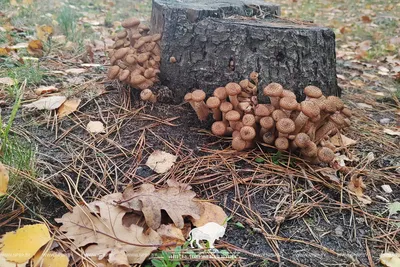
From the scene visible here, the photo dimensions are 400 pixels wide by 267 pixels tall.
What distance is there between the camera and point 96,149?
223 centimetres

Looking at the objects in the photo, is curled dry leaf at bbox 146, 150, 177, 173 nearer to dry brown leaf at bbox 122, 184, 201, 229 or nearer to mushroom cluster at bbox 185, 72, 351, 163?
dry brown leaf at bbox 122, 184, 201, 229

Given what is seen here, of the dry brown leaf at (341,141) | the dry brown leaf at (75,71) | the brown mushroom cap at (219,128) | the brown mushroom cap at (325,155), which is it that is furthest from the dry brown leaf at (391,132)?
the dry brown leaf at (75,71)

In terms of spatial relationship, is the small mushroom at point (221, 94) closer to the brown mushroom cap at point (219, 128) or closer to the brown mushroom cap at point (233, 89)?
the brown mushroom cap at point (233, 89)

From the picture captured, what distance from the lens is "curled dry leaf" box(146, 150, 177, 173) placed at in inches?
83.9

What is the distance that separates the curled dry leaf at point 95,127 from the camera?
2375 millimetres

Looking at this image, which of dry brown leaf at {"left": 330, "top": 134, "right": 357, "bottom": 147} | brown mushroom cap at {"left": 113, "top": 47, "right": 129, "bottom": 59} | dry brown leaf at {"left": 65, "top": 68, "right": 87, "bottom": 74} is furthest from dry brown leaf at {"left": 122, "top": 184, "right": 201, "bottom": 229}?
dry brown leaf at {"left": 65, "top": 68, "right": 87, "bottom": 74}

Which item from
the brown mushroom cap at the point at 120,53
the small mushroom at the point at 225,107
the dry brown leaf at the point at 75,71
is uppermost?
the brown mushroom cap at the point at 120,53

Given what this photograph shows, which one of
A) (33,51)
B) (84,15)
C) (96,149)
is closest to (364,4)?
(84,15)

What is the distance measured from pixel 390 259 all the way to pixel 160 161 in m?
1.34

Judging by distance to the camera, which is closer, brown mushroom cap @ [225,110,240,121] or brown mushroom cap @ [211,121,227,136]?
brown mushroom cap @ [225,110,240,121]

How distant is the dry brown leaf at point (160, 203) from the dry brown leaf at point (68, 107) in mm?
924

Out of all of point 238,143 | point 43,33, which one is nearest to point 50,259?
point 238,143

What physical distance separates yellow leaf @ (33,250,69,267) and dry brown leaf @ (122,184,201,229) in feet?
1.22

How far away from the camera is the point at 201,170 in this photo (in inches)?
84.7
